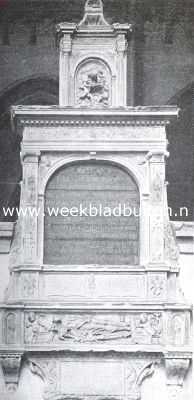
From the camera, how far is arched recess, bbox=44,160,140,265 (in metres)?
9.82

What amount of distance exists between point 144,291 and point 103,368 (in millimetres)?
799

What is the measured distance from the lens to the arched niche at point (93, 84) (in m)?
10.1

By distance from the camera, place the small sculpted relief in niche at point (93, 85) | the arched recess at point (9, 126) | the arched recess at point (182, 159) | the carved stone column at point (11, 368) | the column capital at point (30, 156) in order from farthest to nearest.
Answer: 1. the arched recess at point (9, 126)
2. the arched recess at point (182, 159)
3. the small sculpted relief in niche at point (93, 85)
4. the column capital at point (30, 156)
5. the carved stone column at point (11, 368)

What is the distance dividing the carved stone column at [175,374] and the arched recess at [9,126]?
2.46m

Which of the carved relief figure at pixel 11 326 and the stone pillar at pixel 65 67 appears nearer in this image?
the carved relief figure at pixel 11 326

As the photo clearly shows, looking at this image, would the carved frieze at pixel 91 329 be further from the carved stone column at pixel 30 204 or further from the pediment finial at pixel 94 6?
the pediment finial at pixel 94 6

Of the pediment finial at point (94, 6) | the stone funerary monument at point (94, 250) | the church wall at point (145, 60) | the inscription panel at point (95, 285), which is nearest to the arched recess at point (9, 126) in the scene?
the church wall at point (145, 60)

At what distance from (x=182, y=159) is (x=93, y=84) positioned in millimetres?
1818

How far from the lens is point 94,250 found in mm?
9828

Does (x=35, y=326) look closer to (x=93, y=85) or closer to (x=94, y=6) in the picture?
(x=93, y=85)

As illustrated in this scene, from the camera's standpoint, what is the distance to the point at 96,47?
33.5 feet

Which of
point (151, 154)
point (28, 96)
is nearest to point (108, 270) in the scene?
point (151, 154)

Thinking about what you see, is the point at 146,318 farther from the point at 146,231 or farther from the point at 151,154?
the point at 151,154

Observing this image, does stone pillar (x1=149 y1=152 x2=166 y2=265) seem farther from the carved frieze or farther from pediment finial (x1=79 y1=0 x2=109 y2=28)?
pediment finial (x1=79 y1=0 x2=109 y2=28)
